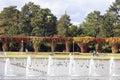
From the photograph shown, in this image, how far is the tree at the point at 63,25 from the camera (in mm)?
96525

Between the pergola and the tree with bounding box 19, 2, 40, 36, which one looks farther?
the tree with bounding box 19, 2, 40, 36

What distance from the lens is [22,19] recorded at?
9925cm

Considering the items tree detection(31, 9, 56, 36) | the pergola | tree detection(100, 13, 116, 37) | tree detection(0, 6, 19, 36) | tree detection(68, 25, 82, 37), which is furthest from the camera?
tree detection(0, 6, 19, 36)

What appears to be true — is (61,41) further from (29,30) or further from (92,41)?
(29,30)

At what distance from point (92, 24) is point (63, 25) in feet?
19.6

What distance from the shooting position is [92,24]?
100 m

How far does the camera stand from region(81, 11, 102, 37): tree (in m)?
96.8

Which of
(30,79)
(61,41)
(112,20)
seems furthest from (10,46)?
(30,79)

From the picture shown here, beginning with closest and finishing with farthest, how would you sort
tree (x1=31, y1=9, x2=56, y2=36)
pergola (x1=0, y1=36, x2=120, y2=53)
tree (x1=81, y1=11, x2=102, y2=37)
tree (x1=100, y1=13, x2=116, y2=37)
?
pergola (x1=0, y1=36, x2=120, y2=53) → tree (x1=100, y1=13, x2=116, y2=37) → tree (x1=31, y1=9, x2=56, y2=36) → tree (x1=81, y1=11, x2=102, y2=37)

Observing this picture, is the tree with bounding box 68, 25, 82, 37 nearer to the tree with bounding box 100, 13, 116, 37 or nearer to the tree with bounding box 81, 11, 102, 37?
the tree with bounding box 81, 11, 102, 37

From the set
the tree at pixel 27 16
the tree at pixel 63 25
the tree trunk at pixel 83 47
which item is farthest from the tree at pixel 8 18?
the tree trunk at pixel 83 47

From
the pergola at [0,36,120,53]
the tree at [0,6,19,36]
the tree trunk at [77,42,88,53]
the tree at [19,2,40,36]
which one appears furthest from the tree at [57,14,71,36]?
the tree trunk at [77,42,88,53]

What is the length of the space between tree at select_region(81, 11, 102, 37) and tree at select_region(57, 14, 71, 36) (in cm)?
338

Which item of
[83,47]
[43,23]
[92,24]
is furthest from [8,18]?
[83,47]
